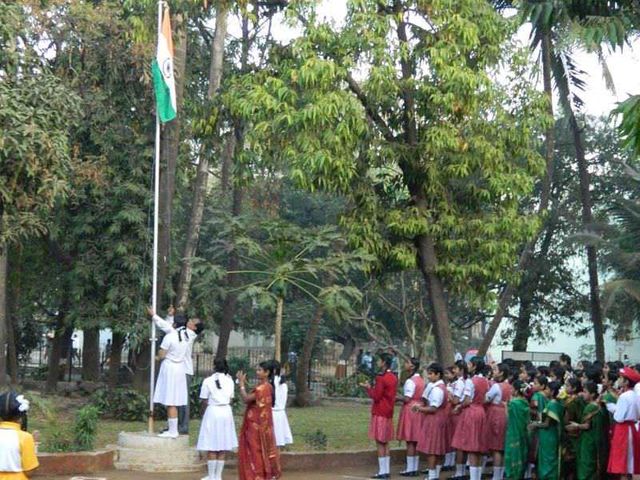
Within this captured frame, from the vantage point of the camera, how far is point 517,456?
15.5 meters

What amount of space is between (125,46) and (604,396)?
1230cm

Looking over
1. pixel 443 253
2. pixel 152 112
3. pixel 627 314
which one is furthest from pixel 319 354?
pixel 443 253

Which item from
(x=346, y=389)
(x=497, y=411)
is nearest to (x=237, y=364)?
(x=346, y=389)

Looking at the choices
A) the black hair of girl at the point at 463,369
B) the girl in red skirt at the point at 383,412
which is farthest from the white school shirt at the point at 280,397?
the black hair of girl at the point at 463,369

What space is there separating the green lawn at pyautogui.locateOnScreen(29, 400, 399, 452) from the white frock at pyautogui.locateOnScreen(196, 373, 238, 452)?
8.34 feet

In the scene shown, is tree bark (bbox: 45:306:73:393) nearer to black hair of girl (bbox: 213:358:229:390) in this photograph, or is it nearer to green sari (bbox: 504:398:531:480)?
black hair of girl (bbox: 213:358:229:390)

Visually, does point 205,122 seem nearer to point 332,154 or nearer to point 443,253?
point 332,154

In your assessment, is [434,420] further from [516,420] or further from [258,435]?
[258,435]

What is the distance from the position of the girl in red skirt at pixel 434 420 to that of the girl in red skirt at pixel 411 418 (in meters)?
0.15

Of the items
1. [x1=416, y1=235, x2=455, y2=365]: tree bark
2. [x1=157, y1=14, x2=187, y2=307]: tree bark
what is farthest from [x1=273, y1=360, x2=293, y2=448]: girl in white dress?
[x1=157, y1=14, x2=187, y2=307]: tree bark

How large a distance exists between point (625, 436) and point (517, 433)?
1653 mm

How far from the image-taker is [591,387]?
14.4m

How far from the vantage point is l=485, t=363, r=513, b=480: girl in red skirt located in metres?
16.1

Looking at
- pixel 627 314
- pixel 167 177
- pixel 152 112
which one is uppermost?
pixel 152 112
